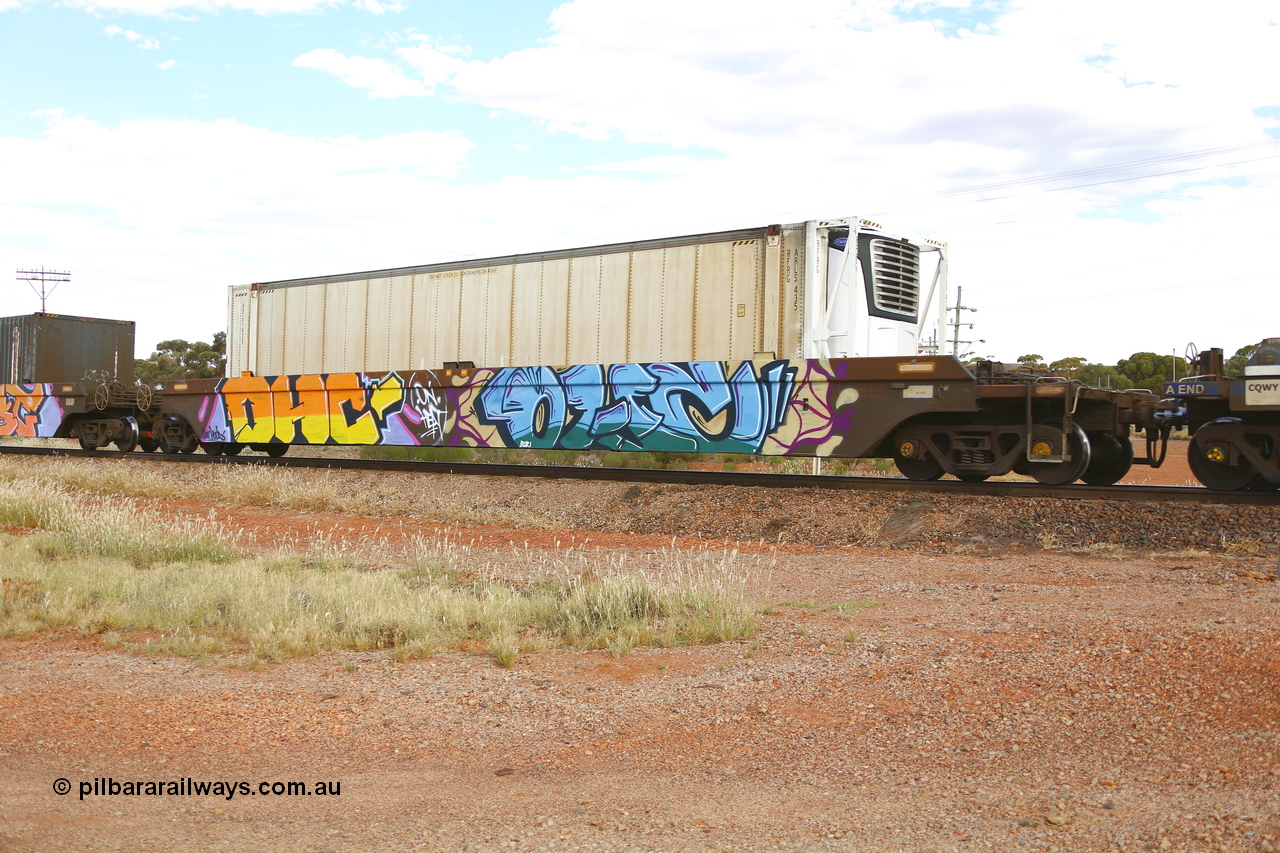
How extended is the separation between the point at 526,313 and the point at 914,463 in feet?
21.8

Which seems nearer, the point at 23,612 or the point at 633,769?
the point at 633,769

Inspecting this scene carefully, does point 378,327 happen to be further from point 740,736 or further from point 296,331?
point 740,736

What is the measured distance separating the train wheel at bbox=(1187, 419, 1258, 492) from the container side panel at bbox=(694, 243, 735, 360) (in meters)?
5.82

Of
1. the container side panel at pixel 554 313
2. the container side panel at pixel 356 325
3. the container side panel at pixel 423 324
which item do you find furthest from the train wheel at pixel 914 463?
the container side panel at pixel 356 325

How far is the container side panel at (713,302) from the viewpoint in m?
13.5

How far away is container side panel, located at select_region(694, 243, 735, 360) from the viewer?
13.5 metres

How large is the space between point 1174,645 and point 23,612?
7.31 metres

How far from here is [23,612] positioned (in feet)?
21.9

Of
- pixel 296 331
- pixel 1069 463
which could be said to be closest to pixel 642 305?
pixel 1069 463

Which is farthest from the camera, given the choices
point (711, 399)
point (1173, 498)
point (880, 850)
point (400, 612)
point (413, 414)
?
point (413, 414)

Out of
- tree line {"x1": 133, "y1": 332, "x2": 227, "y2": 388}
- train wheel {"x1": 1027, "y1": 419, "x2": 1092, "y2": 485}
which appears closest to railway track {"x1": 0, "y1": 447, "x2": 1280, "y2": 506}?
train wheel {"x1": 1027, "y1": 419, "x2": 1092, "y2": 485}

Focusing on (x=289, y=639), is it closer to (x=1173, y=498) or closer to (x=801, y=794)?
(x=801, y=794)

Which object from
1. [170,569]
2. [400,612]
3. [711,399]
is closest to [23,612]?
[170,569]

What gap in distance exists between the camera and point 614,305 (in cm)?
1448
